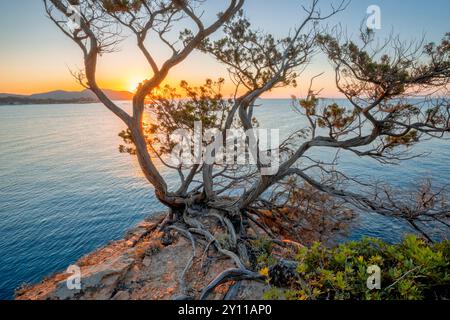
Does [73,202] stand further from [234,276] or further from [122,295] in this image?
[234,276]

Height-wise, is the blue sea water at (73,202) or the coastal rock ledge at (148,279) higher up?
the coastal rock ledge at (148,279)

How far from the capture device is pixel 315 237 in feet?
37.2

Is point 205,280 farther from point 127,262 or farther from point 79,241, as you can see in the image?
point 79,241

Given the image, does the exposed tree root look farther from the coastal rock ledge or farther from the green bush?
the green bush

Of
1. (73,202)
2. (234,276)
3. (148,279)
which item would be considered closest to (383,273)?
(234,276)

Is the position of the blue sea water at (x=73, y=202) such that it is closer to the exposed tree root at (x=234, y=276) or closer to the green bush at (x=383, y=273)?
the exposed tree root at (x=234, y=276)

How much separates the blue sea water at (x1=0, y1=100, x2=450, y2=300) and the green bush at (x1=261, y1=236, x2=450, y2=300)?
1020cm

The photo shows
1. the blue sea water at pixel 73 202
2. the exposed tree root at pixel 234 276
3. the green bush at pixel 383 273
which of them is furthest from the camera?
the blue sea water at pixel 73 202

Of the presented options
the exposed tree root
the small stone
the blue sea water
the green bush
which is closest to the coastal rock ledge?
the small stone

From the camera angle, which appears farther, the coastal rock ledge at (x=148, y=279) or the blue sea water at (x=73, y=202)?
the blue sea water at (x=73, y=202)

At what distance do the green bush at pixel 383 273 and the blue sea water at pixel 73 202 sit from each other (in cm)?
1020

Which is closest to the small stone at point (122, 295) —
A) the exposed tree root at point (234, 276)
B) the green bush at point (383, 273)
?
the exposed tree root at point (234, 276)

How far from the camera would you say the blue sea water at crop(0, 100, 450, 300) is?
11.6m

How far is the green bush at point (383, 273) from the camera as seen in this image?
277cm
